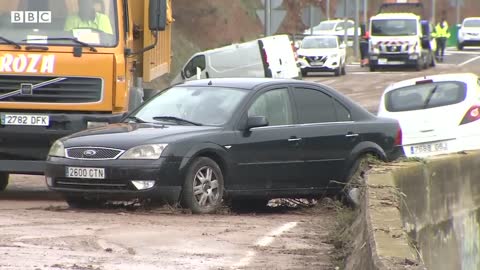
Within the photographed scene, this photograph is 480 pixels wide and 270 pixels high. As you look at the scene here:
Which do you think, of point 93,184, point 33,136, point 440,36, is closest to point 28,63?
point 33,136

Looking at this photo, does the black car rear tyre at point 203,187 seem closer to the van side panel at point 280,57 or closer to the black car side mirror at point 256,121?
the black car side mirror at point 256,121

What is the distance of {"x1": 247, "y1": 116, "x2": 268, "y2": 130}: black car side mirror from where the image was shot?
12855 millimetres

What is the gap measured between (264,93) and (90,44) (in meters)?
2.07

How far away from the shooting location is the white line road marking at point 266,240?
902cm

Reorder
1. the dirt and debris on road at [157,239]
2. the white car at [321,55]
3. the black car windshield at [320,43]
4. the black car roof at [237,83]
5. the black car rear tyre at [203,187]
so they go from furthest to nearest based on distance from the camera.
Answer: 1. the black car windshield at [320,43]
2. the white car at [321,55]
3. the black car roof at [237,83]
4. the black car rear tyre at [203,187]
5. the dirt and debris on road at [157,239]

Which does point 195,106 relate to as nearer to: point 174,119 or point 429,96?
point 174,119

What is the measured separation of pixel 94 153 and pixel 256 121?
68.3 inches

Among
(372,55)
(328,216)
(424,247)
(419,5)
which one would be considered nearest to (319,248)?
(424,247)

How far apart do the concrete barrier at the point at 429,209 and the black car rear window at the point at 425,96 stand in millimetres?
4596

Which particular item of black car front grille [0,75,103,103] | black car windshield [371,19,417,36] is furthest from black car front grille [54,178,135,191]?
black car windshield [371,19,417,36]

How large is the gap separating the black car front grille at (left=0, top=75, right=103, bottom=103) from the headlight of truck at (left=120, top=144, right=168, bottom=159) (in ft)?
6.50

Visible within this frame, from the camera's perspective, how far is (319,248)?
33.2ft

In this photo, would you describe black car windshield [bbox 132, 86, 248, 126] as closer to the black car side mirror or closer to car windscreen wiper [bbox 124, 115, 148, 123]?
car windscreen wiper [bbox 124, 115, 148, 123]

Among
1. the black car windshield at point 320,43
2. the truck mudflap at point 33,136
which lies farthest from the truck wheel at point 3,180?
the black car windshield at point 320,43
